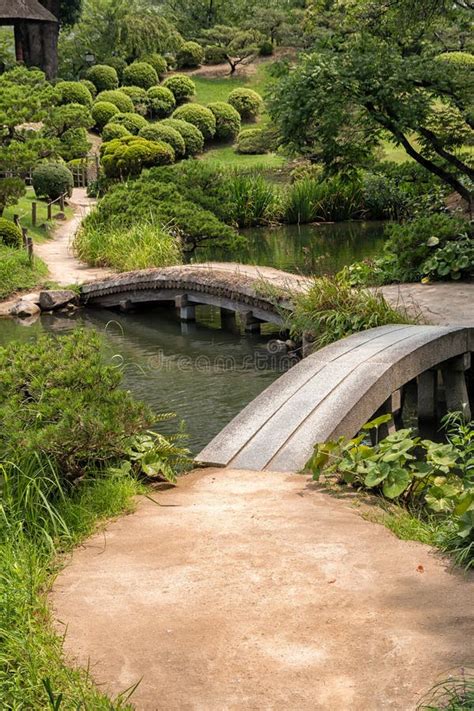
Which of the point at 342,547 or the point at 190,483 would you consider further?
the point at 190,483

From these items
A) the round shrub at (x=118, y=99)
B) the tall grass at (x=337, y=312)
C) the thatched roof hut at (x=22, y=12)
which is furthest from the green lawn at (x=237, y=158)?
the tall grass at (x=337, y=312)

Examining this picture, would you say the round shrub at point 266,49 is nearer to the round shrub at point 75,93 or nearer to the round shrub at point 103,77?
the round shrub at point 103,77

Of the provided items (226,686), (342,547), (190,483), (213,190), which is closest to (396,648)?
(226,686)

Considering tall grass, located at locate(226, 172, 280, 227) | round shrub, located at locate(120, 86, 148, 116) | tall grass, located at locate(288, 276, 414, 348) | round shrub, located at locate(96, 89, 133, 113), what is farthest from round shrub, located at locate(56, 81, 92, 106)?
tall grass, located at locate(288, 276, 414, 348)

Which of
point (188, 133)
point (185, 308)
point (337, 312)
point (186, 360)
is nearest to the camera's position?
point (337, 312)

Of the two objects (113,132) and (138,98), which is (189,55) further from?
(113,132)

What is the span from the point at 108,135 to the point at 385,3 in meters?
18.4

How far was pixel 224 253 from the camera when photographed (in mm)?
19797

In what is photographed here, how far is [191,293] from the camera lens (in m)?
14.8

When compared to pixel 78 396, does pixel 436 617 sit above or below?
below

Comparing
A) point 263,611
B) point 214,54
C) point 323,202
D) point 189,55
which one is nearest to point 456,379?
point 263,611

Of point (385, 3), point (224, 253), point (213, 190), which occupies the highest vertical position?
point (385, 3)

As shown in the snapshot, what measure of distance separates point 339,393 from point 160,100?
30623 millimetres

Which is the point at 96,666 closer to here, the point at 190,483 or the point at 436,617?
the point at 436,617
